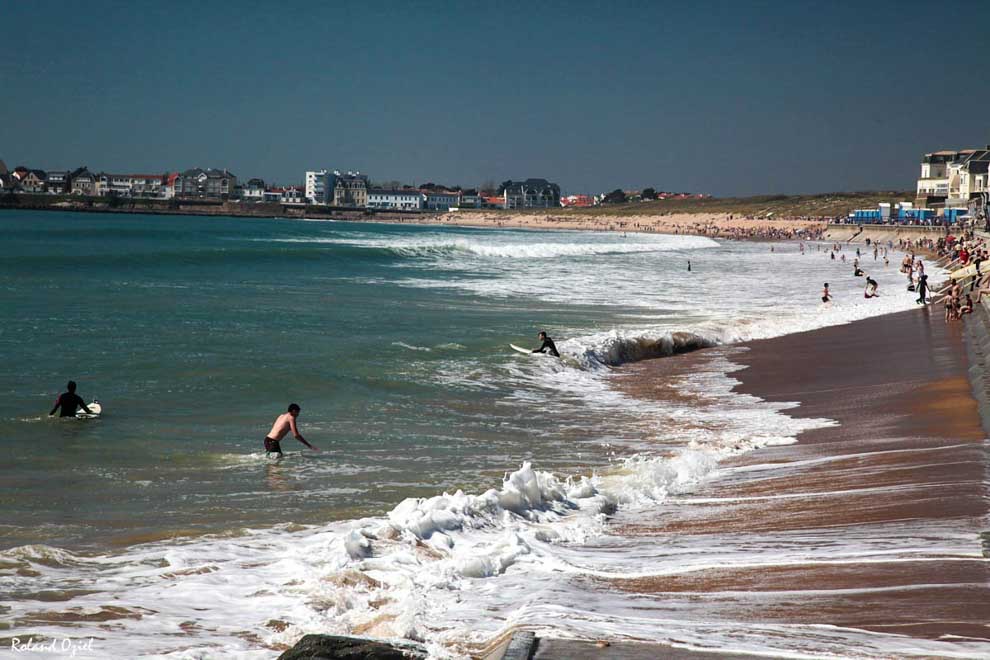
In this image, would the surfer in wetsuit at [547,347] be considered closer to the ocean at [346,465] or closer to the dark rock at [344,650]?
the ocean at [346,465]

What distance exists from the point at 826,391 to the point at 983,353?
3367 millimetres

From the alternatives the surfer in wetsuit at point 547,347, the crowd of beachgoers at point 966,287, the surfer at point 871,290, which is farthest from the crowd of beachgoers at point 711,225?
the surfer in wetsuit at point 547,347

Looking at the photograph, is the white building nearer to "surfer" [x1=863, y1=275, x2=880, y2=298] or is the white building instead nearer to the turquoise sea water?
"surfer" [x1=863, y1=275, x2=880, y2=298]

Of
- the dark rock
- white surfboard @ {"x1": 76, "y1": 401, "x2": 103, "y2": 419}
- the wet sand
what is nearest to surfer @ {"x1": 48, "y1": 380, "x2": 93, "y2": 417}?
white surfboard @ {"x1": 76, "y1": 401, "x2": 103, "y2": 419}

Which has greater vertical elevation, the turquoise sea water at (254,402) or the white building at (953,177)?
the white building at (953,177)

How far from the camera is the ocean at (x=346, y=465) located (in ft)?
21.4

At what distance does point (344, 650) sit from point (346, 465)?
257 inches

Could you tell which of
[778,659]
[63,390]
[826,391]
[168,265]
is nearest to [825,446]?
[826,391]

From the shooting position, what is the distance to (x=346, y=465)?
457 inches

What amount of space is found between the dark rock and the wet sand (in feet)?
6.37

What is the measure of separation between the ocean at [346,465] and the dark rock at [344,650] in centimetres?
42

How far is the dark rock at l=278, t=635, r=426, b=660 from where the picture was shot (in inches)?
200

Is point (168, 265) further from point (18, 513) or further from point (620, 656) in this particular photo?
point (620, 656)

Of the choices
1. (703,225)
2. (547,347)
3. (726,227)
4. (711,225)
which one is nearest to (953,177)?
(726,227)
